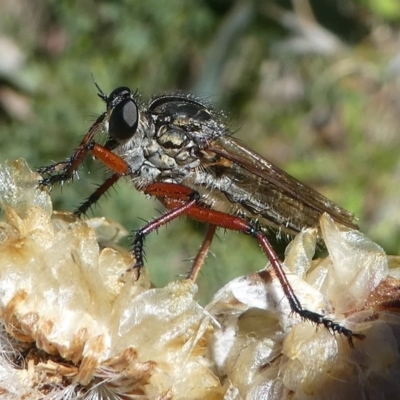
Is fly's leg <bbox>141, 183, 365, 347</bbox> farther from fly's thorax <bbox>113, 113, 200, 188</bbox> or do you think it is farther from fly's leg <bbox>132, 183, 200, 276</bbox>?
fly's thorax <bbox>113, 113, 200, 188</bbox>

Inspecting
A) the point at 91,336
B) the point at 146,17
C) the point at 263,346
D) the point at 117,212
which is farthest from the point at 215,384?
the point at 146,17

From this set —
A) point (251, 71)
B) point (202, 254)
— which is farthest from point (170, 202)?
point (251, 71)

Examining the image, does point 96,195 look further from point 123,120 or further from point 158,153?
point 158,153

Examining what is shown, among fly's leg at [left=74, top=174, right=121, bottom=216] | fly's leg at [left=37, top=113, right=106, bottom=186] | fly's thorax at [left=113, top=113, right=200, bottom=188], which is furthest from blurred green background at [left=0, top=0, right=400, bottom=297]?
fly's leg at [left=37, top=113, right=106, bottom=186]

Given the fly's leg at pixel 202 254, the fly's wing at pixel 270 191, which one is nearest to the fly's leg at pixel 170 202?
the fly's leg at pixel 202 254

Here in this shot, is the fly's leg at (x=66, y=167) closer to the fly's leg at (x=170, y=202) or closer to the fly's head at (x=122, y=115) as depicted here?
the fly's head at (x=122, y=115)

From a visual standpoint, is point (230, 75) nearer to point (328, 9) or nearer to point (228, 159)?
point (328, 9)
